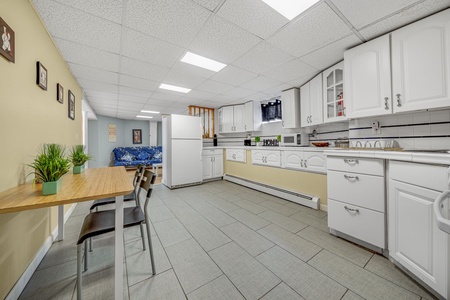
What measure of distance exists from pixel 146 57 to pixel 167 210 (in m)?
2.38

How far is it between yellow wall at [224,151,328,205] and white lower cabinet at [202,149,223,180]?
1.41 ft

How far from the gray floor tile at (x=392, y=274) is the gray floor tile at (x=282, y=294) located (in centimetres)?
76

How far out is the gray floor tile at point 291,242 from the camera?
1633mm

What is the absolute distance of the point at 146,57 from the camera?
7.77 ft

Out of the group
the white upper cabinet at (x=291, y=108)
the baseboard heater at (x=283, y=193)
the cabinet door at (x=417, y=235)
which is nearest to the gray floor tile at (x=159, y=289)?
the cabinet door at (x=417, y=235)

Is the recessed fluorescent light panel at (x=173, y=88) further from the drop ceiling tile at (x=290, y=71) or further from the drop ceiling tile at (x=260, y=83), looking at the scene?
the drop ceiling tile at (x=290, y=71)

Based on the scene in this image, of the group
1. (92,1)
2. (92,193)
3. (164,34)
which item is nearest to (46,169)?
(92,193)

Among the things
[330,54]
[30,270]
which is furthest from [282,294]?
[330,54]

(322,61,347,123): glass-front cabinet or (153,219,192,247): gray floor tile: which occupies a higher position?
(322,61,347,123): glass-front cabinet

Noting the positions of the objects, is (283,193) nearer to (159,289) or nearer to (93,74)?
(159,289)

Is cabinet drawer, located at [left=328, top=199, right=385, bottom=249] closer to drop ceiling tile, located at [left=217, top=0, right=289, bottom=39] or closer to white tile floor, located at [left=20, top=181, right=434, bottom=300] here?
white tile floor, located at [left=20, top=181, right=434, bottom=300]

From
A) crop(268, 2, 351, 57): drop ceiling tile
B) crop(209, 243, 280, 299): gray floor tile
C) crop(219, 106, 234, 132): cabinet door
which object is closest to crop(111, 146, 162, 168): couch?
crop(219, 106, 234, 132): cabinet door

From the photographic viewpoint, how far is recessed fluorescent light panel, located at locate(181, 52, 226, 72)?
2.39 m

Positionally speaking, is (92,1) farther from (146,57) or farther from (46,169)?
(46,169)
